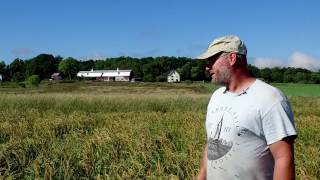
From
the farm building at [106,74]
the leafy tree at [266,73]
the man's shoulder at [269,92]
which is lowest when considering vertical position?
the farm building at [106,74]

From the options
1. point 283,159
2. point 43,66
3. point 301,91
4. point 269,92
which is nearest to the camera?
point 283,159

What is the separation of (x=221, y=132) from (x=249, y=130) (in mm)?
255

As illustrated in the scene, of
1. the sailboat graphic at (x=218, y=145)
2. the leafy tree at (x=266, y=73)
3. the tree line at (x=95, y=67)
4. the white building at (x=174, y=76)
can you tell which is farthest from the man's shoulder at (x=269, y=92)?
the white building at (x=174, y=76)

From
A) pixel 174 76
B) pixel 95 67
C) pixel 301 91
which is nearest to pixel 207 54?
pixel 301 91

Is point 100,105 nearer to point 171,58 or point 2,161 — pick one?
point 2,161

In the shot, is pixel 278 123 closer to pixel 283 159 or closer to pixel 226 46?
pixel 283 159

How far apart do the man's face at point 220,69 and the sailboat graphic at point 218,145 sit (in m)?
0.27

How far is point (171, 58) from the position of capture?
156 metres

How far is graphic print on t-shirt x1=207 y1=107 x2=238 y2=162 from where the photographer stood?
3543 mm

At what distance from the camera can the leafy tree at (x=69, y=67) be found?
158 metres

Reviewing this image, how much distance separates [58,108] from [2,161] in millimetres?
19316

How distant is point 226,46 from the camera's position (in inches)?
141

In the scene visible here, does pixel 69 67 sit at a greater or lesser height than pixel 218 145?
lesser

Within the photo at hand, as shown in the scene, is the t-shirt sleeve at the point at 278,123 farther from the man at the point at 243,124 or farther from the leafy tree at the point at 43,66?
the leafy tree at the point at 43,66
